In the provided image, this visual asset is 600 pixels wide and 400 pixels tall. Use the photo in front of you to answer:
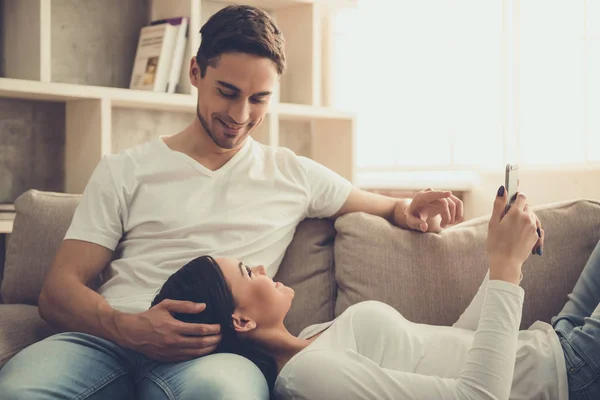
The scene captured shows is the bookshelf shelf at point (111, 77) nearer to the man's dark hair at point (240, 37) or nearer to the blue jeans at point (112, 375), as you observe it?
the man's dark hair at point (240, 37)

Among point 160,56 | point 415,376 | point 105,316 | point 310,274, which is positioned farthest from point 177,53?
point 415,376

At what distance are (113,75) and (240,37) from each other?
1161 millimetres

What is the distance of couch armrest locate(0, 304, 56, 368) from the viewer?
1778 mm

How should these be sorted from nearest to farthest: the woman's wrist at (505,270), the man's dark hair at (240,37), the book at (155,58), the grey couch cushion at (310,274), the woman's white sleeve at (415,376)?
1. the woman's white sleeve at (415,376)
2. the woman's wrist at (505,270)
3. the man's dark hair at (240,37)
4. the grey couch cushion at (310,274)
5. the book at (155,58)

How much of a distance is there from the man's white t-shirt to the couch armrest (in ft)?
0.58

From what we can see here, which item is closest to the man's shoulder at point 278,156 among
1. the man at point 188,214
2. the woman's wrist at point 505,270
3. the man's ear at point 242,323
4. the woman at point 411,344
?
the man at point 188,214

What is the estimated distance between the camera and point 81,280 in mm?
1816

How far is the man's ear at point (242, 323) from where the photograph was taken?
165cm

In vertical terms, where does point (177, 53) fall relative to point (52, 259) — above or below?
above

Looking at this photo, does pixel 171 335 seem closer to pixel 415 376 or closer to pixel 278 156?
pixel 415 376

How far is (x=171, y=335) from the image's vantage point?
159 cm

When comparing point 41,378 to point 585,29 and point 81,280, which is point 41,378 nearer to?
point 81,280

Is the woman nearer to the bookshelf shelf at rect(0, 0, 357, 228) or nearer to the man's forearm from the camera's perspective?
the man's forearm

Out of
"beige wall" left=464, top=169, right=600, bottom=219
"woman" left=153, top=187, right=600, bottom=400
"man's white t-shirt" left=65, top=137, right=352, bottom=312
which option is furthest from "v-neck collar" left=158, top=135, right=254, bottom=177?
"beige wall" left=464, top=169, right=600, bottom=219
